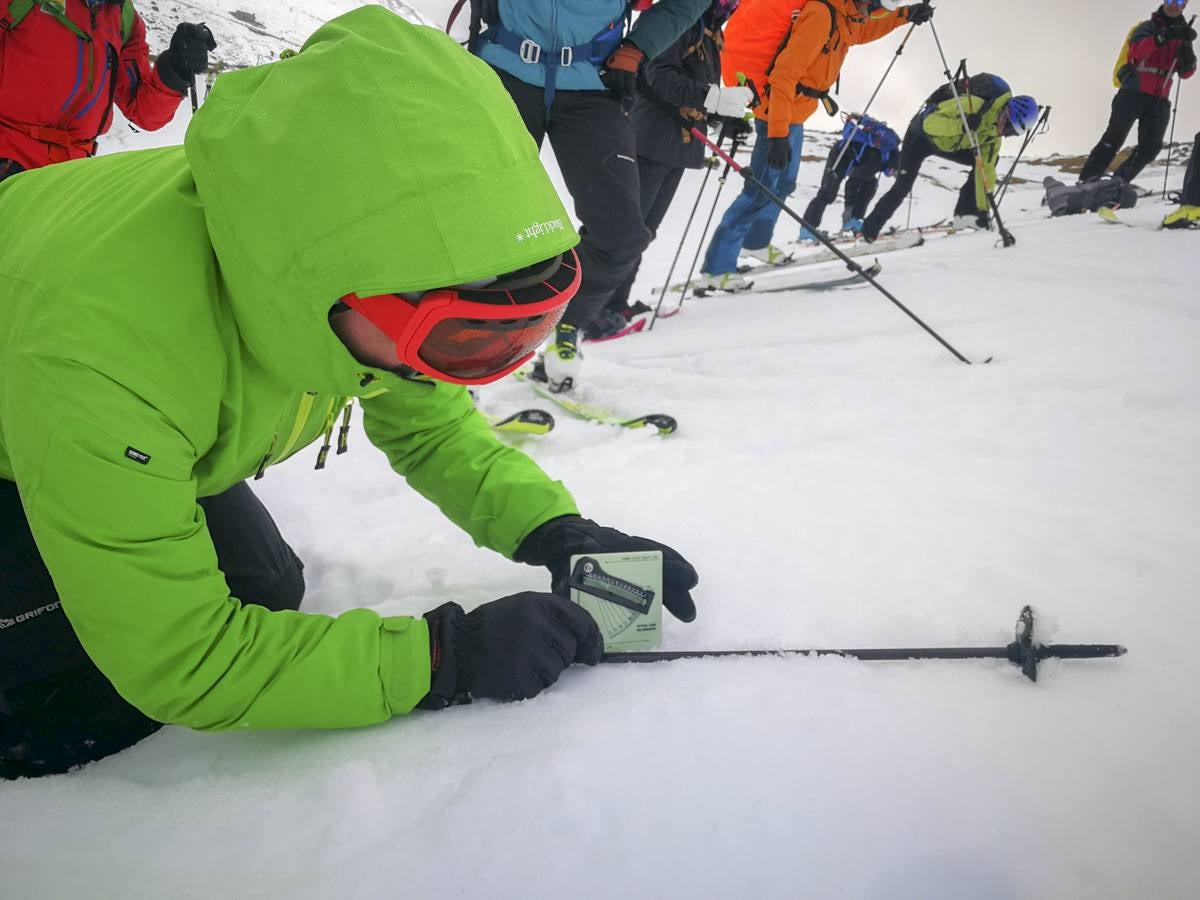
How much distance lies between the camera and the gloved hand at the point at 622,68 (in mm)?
2506

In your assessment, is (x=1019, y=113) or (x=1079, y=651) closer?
(x=1079, y=651)

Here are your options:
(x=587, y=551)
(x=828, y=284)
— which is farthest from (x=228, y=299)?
(x=828, y=284)

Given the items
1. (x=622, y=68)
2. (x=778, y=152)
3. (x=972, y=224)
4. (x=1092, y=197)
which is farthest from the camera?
(x=1092, y=197)

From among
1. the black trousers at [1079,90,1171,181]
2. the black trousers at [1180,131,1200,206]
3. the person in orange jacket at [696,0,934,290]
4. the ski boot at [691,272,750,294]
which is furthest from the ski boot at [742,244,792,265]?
the black trousers at [1079,90,1171,181]

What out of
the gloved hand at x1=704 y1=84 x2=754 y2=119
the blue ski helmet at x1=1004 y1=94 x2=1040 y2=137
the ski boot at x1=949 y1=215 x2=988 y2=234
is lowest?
the ski boot at x1=949 y1=215 x2=988 y2=234

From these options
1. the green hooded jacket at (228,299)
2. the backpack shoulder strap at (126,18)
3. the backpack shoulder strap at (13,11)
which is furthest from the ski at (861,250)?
the green hooded jacket at (228,299)

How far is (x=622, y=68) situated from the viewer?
2504 millimetres

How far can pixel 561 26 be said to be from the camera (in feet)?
7.96

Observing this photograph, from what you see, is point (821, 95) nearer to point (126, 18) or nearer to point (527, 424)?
point (527, 424)

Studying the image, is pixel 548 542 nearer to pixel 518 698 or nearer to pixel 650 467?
pixel 518 698

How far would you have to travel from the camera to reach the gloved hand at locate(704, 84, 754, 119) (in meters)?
3.66

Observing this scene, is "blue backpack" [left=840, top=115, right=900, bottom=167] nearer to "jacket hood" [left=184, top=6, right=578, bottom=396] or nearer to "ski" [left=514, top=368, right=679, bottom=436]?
"ski" [left=514, top=368, right=679, bottom=436]

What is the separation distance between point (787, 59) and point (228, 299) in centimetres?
436

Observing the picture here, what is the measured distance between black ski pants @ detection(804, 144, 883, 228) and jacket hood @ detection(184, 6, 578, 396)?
6814 mm
